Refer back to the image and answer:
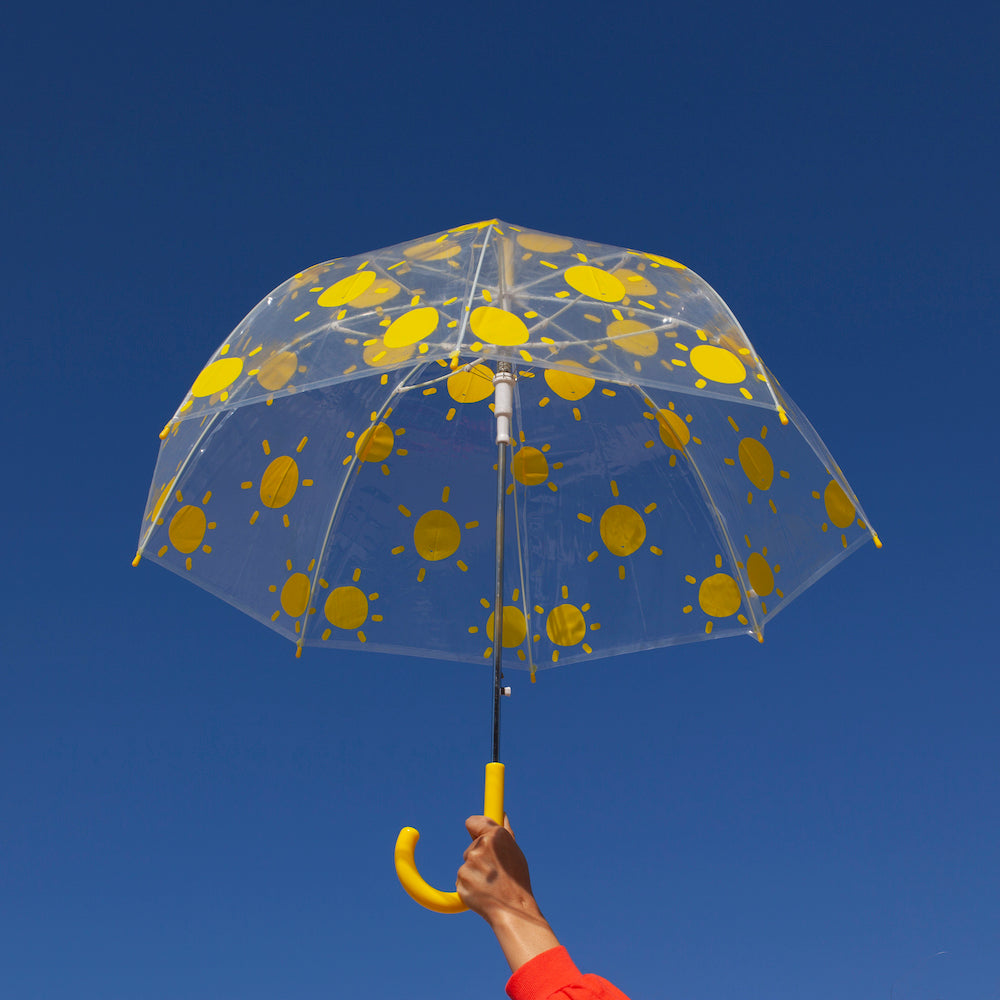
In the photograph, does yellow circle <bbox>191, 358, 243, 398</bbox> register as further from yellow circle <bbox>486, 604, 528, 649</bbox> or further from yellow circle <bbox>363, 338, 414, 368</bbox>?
yellow circle <bbox>486, 604, 528, 649</bbox>

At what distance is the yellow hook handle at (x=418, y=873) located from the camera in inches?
89.2

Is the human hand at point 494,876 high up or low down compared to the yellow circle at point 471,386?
down

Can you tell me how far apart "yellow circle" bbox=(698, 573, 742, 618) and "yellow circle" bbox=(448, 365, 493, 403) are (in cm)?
115

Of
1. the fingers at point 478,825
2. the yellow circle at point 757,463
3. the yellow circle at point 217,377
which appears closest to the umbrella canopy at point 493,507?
the yellow circle at point 757,463

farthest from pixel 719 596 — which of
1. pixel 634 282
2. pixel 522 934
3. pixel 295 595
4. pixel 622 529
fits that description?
pixel 522 934

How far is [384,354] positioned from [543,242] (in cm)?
94

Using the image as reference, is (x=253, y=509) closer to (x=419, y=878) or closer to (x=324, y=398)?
(x=324, y=398)

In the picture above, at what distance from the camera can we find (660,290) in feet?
10.7

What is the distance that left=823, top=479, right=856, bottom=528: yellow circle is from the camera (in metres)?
3.71

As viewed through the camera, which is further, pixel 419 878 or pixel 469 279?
pixel 469 279

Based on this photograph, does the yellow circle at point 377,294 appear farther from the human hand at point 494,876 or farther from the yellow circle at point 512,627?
the human hand at point 494,876

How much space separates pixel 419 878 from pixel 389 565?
70.1 inches

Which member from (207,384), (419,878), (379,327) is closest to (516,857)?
(419,878)

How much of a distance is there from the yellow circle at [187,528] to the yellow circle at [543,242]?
149 centimetres
